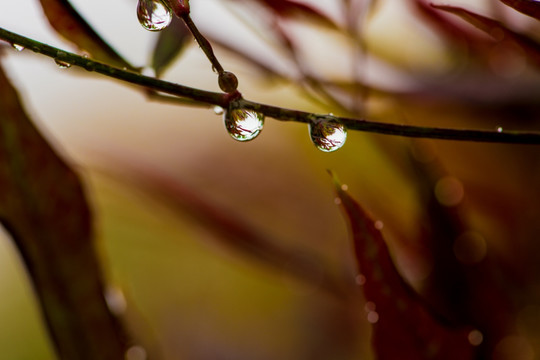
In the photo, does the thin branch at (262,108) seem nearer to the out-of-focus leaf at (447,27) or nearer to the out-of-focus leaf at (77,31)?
the out-of-focus leaf at (77,31)

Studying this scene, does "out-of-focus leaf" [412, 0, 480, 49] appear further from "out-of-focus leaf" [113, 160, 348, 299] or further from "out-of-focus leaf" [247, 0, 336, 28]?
"out-of-focus leaf" [113, 160, 348, 299]

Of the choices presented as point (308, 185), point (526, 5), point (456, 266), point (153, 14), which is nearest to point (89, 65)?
point (153, 14)

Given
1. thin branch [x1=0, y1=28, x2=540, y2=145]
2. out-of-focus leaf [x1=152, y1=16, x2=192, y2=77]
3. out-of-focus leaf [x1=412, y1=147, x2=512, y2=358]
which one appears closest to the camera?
thin branch [x1=0, y1=28, x2=540, y2=145]

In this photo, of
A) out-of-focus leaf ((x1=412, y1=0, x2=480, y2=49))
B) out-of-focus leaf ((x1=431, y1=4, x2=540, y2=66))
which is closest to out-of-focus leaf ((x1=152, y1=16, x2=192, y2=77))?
out-of-focus leaf ((x1=431, y1=4, x2=540, y2=66))

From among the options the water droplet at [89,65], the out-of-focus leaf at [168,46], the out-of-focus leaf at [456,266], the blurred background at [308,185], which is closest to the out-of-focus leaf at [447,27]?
the blurred background at [308,185]

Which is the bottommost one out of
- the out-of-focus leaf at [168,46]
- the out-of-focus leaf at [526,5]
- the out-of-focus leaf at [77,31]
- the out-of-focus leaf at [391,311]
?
the out-of-focus leaf at [391,311]

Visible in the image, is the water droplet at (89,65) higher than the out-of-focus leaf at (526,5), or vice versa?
the out-of-focus leaf at (526,5)

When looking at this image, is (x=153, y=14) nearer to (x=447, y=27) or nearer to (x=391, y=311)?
(x=391, y=311)
